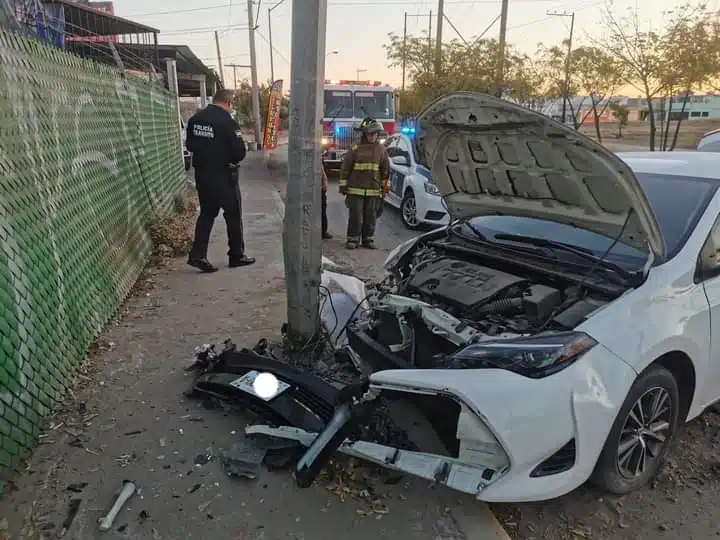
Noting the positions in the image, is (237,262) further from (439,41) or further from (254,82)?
(254,82)

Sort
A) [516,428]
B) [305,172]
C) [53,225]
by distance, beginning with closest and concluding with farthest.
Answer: [516,428]
[53,225]
[305,172]

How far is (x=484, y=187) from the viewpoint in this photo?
12.8 feet

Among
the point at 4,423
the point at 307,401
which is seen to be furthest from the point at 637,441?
the point at 4,423

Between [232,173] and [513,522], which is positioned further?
[232,173]

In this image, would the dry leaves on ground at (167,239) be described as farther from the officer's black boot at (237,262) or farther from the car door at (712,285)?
the car door at (712,285)

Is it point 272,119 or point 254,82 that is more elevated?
point 254,82

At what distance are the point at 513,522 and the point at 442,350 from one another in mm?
899

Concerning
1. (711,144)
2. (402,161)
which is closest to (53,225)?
(402,161)

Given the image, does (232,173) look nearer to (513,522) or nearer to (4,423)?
(4,423)

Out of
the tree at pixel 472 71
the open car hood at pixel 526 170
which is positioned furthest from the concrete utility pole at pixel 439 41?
the open car hood at pixel 526 170

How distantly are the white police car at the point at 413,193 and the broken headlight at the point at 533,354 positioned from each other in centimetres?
614

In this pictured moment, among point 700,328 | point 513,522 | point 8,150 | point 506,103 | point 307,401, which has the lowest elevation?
point 513,522

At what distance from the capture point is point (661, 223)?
10.5ft

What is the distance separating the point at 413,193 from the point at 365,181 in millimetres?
1781
